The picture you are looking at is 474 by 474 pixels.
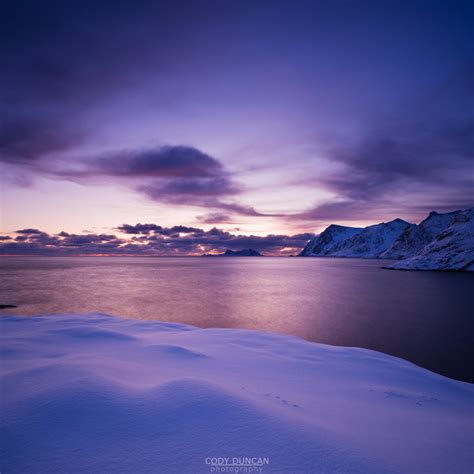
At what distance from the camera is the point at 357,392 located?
195 inches

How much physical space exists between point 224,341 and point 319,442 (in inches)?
228

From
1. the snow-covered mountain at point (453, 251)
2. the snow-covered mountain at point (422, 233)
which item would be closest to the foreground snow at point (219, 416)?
the snow-covered mountain at point (453, 251)

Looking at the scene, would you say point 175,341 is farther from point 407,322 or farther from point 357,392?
point 407,322

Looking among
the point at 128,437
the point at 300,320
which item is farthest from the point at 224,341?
the point at 300,320

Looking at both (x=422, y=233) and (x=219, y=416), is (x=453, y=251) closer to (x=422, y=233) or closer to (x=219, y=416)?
(x=219, y=416)

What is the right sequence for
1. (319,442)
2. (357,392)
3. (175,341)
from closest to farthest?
(319,442)
(357,392)
(175,341)

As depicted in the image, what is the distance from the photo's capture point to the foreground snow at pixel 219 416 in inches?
99.9

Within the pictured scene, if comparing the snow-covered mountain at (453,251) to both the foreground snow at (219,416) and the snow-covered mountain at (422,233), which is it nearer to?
the foreground snow at (219,416)

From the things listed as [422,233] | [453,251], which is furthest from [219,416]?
A: [422,233]

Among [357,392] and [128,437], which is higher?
[128,437]

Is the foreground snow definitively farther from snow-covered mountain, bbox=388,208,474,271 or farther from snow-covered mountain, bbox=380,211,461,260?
snow-covered mountain, bbox=380,211,461,260

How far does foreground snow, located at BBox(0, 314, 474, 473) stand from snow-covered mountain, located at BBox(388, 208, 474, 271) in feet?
260

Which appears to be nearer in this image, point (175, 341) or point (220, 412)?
point (220, 412)

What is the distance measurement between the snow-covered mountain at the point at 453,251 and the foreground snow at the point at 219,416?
260 ft
